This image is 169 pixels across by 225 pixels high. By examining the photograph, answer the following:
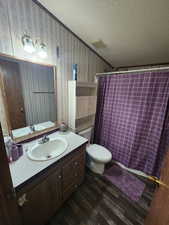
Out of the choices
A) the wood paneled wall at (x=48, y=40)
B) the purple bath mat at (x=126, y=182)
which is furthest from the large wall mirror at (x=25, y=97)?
the purple bath mat at (x=126, y=182)

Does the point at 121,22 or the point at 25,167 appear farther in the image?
the point at 121,22

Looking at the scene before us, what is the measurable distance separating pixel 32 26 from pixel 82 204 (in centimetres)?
232

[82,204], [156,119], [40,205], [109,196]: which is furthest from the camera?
[156,119]

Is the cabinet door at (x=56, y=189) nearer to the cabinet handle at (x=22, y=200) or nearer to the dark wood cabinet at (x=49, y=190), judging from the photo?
the dark wood cabinet at (x=49, y=190)

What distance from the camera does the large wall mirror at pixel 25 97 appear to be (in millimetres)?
1093

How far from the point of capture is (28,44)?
1121 millimetres

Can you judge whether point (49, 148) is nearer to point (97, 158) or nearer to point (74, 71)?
point (97, 158)

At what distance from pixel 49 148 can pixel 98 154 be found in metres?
0.84

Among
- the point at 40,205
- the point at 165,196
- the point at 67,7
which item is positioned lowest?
the point at 40,205

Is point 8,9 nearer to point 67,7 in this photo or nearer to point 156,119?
point 67,7

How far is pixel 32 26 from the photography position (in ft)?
3.86

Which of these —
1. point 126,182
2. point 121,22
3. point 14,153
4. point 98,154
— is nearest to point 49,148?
point 14,153

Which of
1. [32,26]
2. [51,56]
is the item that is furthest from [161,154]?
[32,26]

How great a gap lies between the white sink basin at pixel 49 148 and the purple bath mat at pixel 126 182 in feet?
3.47
